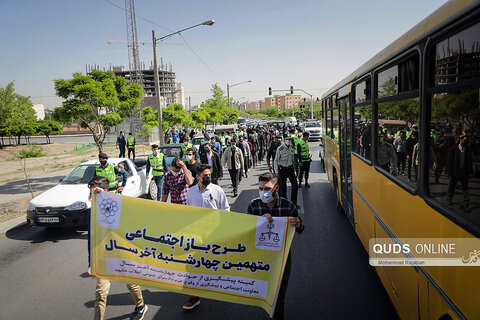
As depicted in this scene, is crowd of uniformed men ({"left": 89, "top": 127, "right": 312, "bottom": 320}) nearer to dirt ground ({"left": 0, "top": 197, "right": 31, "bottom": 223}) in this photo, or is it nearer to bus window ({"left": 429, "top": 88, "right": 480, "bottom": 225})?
bus window ({"left": 429, "top": 88, "right": 480, "bottom": 225})

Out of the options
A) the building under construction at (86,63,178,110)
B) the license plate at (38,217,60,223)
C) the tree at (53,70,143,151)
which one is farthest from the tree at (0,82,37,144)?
the building under construction at (86,63,178,110)

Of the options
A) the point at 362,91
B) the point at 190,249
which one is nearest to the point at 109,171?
the point at 190,249

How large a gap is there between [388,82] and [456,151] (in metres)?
1.94

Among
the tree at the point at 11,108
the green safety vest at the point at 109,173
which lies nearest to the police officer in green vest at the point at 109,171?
the green safety vest at the point at 109,173

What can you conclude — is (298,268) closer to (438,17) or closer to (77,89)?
(438,17)

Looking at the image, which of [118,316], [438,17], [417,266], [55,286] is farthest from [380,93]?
[55,286]

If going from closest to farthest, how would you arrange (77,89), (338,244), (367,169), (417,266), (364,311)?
(417,266), (364,311), (367,169), (338,244), (77,89)

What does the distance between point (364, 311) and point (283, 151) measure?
17.3 feet

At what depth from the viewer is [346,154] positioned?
7.38m

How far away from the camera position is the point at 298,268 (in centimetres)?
574

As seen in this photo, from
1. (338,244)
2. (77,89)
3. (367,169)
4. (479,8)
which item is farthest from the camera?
(77,89)

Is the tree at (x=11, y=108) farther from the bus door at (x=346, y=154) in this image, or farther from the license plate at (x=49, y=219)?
the bus door at (x=346, y=154)

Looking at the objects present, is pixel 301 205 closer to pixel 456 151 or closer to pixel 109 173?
pixel 109 173

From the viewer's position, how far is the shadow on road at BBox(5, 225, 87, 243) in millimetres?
8234
